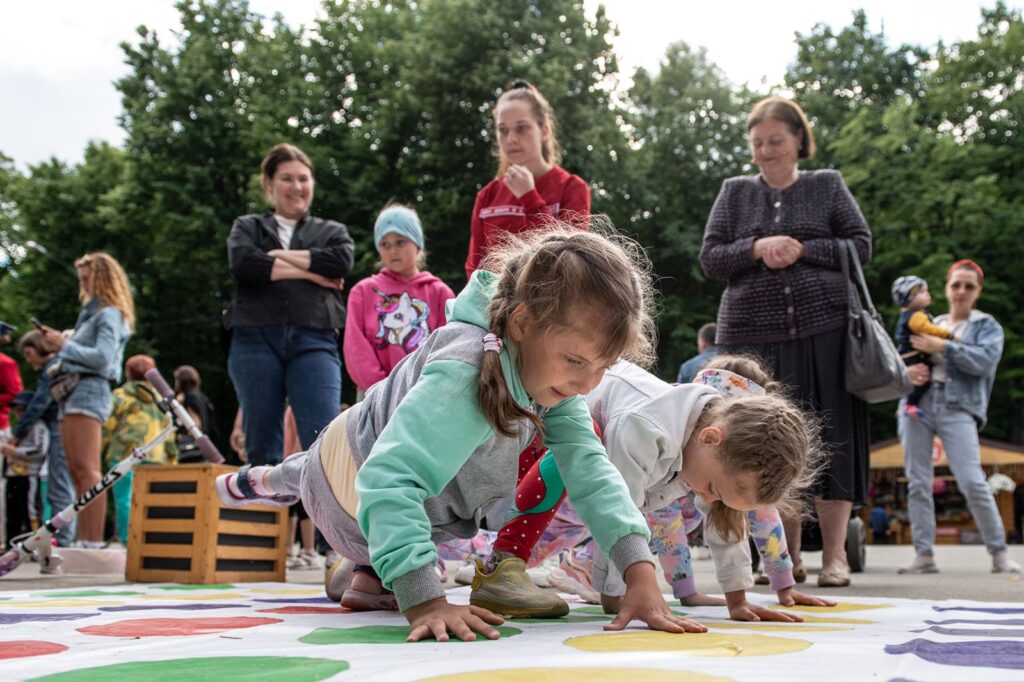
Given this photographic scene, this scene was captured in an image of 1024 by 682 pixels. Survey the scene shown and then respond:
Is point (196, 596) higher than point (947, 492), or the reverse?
point (947, 492)

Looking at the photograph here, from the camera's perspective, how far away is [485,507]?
2.78m

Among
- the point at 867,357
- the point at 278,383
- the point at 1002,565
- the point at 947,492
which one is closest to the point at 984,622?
the point at 867,357

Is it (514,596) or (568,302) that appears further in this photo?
(514,596)

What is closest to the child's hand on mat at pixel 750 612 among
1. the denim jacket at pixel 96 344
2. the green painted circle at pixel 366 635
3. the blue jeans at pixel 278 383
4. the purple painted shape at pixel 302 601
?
the green painted circle at pixel 366 635

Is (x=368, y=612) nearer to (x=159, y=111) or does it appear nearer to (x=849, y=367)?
(x=849, y=367)

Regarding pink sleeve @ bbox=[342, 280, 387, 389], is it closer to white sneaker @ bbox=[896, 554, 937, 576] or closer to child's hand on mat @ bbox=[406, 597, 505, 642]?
child's hand on mat @ bbox=[406, 597, 505, 642]

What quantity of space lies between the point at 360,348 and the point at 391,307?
0.85 feet

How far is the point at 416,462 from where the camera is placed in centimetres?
207

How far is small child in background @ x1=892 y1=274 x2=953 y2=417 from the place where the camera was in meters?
6.61

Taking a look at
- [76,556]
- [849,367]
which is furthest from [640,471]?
[76,556]

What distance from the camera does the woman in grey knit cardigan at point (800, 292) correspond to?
14.5 ft

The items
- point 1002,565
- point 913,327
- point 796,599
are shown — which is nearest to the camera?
point 796,599

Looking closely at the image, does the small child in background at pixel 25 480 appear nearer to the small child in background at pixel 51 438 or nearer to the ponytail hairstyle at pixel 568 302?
the small child in background at pixel 51 438

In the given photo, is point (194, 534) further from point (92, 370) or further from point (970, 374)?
point (970, 374)
